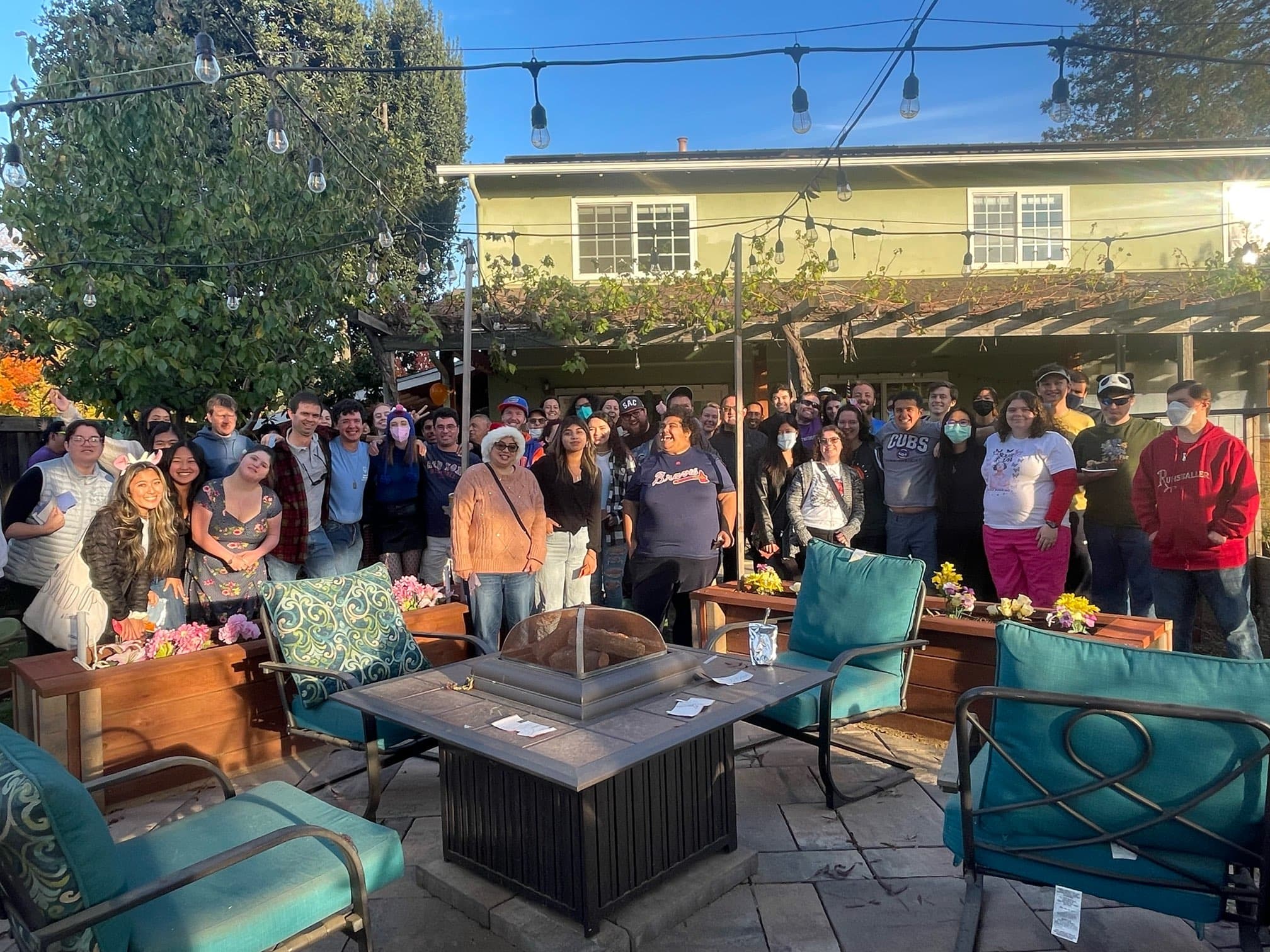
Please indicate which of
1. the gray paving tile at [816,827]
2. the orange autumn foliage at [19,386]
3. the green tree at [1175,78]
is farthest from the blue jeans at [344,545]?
the green tree at [1175,78]

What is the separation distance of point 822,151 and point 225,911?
11380mm

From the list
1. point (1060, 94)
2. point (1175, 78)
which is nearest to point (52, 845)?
point (1060, 94)

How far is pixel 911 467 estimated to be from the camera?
5031 mm

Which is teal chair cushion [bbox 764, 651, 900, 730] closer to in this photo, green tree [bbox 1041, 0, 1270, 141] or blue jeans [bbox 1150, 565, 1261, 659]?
blue jeans [bbox 1150, 565, 1261, 659]

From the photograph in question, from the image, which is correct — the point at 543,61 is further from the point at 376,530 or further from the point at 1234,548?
the point at 1234,548

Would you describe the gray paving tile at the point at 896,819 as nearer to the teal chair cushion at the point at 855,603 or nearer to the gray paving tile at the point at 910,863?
the gray paving tile at the point at 910,863

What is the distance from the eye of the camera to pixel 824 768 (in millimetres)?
3254

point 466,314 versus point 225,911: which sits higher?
point 466,314

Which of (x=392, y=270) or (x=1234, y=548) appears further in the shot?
(x=392, y=270)

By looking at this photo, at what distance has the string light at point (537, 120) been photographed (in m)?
4.44

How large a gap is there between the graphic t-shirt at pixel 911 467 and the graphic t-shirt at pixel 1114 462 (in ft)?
2.68

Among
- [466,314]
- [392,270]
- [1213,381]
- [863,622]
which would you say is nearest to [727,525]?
[863,622]

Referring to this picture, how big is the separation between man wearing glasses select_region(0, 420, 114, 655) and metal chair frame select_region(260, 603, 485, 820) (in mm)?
1639

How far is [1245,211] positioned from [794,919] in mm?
13372
